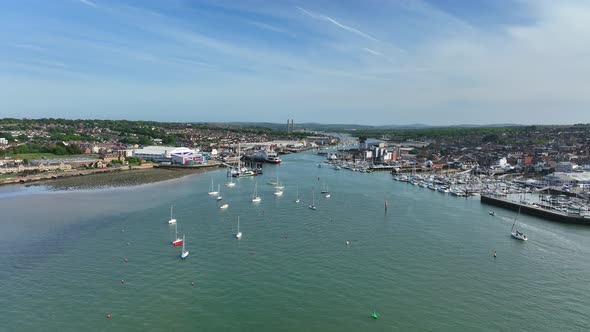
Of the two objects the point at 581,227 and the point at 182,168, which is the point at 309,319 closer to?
the point at 581,227

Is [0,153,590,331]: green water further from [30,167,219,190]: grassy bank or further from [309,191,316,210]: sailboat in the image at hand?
[30,167,219,190]: grassy bank

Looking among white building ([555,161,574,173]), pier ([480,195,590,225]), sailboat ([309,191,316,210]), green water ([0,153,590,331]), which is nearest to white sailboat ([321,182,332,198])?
sailboat ([309,191,316,210])

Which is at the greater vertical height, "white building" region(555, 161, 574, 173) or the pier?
"white building" region(555, 161, 574, 173)

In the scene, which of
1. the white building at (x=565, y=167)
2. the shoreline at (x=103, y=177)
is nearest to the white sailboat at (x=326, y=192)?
the shoreline at (x=103, y=177)

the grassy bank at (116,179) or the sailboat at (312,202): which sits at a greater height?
the sailboat at (312,202)

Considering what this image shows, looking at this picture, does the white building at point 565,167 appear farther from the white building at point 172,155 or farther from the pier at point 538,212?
the white building at point 172,155
